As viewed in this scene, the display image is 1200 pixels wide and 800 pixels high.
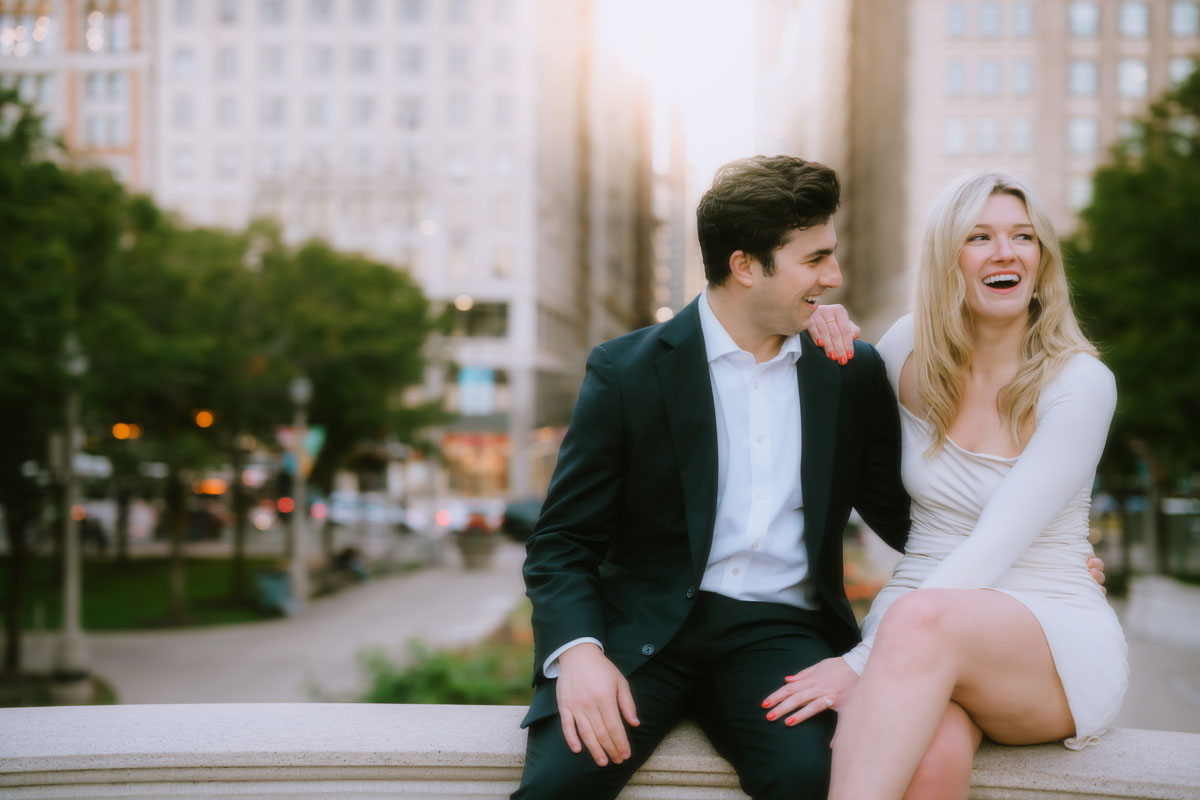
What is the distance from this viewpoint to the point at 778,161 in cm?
277

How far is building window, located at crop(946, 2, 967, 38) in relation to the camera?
172 ft

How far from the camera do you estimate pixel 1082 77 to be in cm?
5284

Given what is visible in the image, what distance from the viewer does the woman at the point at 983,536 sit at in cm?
232

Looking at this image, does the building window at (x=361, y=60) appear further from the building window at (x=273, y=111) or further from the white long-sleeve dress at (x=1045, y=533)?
the white long-sleeve dress at (x=1045, y=533)

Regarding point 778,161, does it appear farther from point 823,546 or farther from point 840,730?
point 840,730

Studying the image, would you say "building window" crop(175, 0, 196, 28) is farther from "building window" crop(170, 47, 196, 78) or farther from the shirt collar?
the shirt collar

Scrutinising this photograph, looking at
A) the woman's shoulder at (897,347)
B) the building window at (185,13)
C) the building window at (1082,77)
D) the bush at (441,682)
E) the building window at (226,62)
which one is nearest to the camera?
the woman's shoulder at (897,347)

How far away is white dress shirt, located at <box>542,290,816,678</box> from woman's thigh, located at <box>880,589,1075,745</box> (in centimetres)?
46

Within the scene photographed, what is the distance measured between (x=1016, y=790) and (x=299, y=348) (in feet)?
70.0

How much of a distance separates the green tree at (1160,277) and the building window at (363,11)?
48.5 m

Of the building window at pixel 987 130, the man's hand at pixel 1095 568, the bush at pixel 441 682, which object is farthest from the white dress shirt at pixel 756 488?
the building window at pixel 987 130

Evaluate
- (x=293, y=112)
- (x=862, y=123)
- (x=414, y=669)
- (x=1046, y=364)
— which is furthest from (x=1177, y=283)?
(x=862, y=123)

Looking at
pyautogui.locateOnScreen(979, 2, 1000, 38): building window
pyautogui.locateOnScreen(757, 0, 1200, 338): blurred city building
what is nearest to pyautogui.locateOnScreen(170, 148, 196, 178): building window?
pyautogui.locateOnScreen(757, 0, 1200, 338): blurred city building

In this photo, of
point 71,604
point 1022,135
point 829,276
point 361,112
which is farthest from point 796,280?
point 361,112
